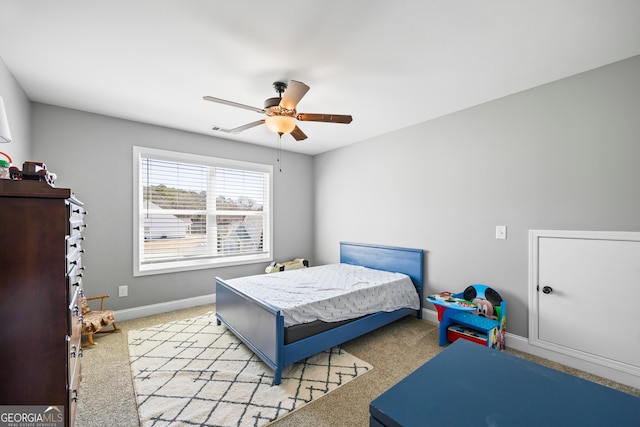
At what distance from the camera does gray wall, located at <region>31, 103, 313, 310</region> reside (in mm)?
3084

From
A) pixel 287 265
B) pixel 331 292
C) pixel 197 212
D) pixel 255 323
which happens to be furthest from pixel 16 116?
pixel 287 265

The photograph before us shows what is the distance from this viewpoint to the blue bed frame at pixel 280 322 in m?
2.21

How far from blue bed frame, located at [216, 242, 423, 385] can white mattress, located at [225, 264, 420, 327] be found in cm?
9

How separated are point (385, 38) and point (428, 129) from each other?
180cm

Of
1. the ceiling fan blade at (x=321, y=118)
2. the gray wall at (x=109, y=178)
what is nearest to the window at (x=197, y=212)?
the gray wall at (x=109, y=178)

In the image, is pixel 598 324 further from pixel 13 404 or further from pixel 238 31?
pixel 13 404

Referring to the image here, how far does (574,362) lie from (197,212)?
4.49 m

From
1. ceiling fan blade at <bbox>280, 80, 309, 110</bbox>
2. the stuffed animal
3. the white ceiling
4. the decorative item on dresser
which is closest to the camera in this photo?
the decorative item on dresser

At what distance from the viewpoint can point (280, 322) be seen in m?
2.18

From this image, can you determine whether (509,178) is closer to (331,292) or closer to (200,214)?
(331,292)

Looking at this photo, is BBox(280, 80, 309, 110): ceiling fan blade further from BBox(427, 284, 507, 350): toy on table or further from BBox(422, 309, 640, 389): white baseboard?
BBox(422, 309, 640, 389): white baseboard

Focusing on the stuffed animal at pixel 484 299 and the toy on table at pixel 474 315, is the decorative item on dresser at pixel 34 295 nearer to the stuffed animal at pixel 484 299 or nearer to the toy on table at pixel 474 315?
the toy on table at pixel 474 315

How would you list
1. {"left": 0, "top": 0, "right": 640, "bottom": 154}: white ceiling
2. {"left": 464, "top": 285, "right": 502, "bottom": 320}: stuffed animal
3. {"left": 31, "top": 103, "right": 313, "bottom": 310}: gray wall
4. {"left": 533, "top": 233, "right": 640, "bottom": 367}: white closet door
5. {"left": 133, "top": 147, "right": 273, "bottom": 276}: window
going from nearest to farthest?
{"left": 0, "top": 0, "right": 640, "bottom": 154}: white ceiling < {"left": 533, "top": 233, "right": 640, "bottom": 367}: white closet door < {"left": 464, "top": 285, "right": 502, "bottom": 320}: stuffed animal < {"left": 31, "top": 103, "right": 313, "bottom": 310}: gray wall < {"left": 133, "top": 147, "right": 273, "bottom": 276}: window

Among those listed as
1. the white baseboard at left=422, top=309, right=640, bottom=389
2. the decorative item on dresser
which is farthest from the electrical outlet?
the white baseboard at left=422, top=309, right=640, bottom=389
